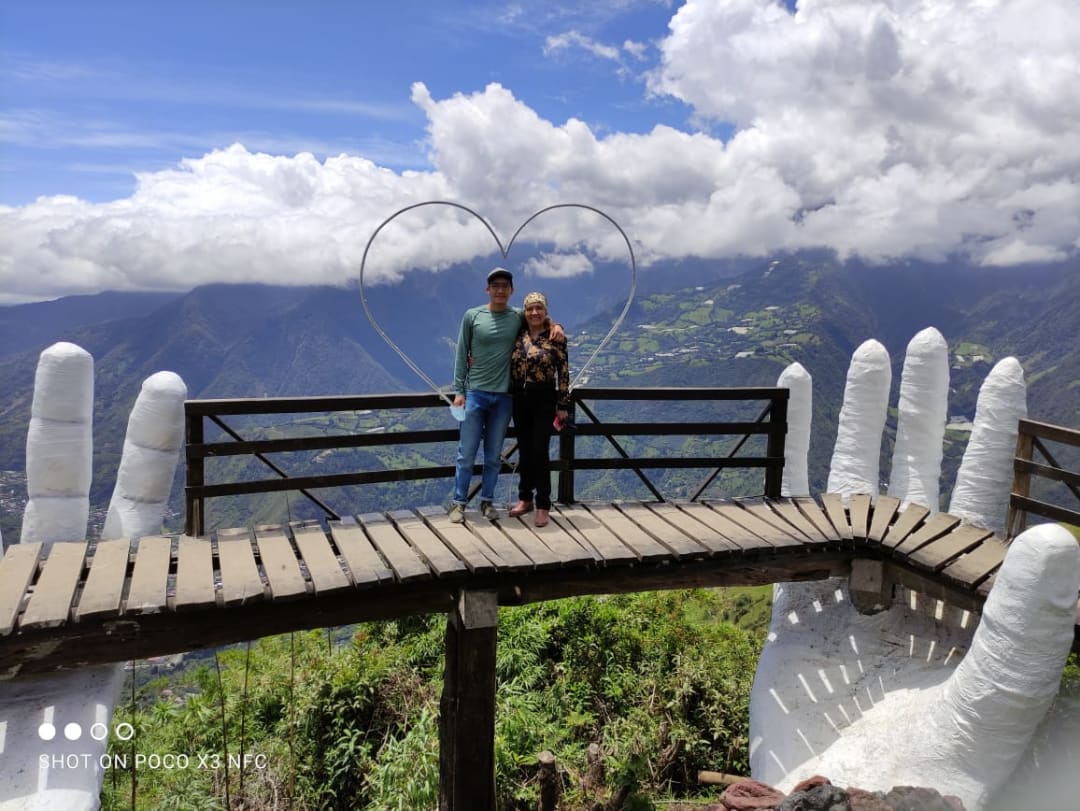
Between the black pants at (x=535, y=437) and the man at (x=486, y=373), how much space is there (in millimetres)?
174

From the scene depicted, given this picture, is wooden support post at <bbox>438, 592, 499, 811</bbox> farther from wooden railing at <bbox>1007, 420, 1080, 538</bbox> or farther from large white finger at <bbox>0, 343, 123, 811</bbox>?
wooden railing at <bbox>1007, 420, 1080, 538</bbox>

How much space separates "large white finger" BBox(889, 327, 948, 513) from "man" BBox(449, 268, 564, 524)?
4.37 m

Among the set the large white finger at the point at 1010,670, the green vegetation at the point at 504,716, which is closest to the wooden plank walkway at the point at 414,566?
the large white finger at the point at 1010,670

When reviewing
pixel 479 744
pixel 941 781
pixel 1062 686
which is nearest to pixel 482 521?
pixel 479 744

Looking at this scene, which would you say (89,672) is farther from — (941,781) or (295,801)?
(941,781)

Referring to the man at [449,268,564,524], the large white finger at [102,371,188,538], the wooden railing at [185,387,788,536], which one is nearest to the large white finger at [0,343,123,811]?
the large white finger at [102,371,188,538]

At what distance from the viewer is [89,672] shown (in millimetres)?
5426

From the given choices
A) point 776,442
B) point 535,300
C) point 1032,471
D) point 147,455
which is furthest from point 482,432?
point 1032,471

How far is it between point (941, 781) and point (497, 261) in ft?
19.5

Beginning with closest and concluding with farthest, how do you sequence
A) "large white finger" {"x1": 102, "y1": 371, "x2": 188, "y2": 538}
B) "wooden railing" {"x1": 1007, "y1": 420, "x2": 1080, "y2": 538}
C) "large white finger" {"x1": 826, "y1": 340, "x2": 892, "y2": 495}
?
"wooden railing" {"x1": 1007, "y1": 420, "x2": 1080, "y2": 538} → "large white finger" {"x1": 102, "y1": 371, "x2": 188, "y2": 538} → "large white finger" {"x1": 826, "y1": 340, "x2": 892, "y2": 495}

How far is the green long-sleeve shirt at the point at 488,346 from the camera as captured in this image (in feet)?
20.6

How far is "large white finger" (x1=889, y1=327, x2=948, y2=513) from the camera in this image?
788cm

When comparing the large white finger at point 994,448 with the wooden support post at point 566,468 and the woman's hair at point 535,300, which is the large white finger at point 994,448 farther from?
the woman's hair at point 535,300

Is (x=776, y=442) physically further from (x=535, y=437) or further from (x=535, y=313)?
(x=535, y=313)
